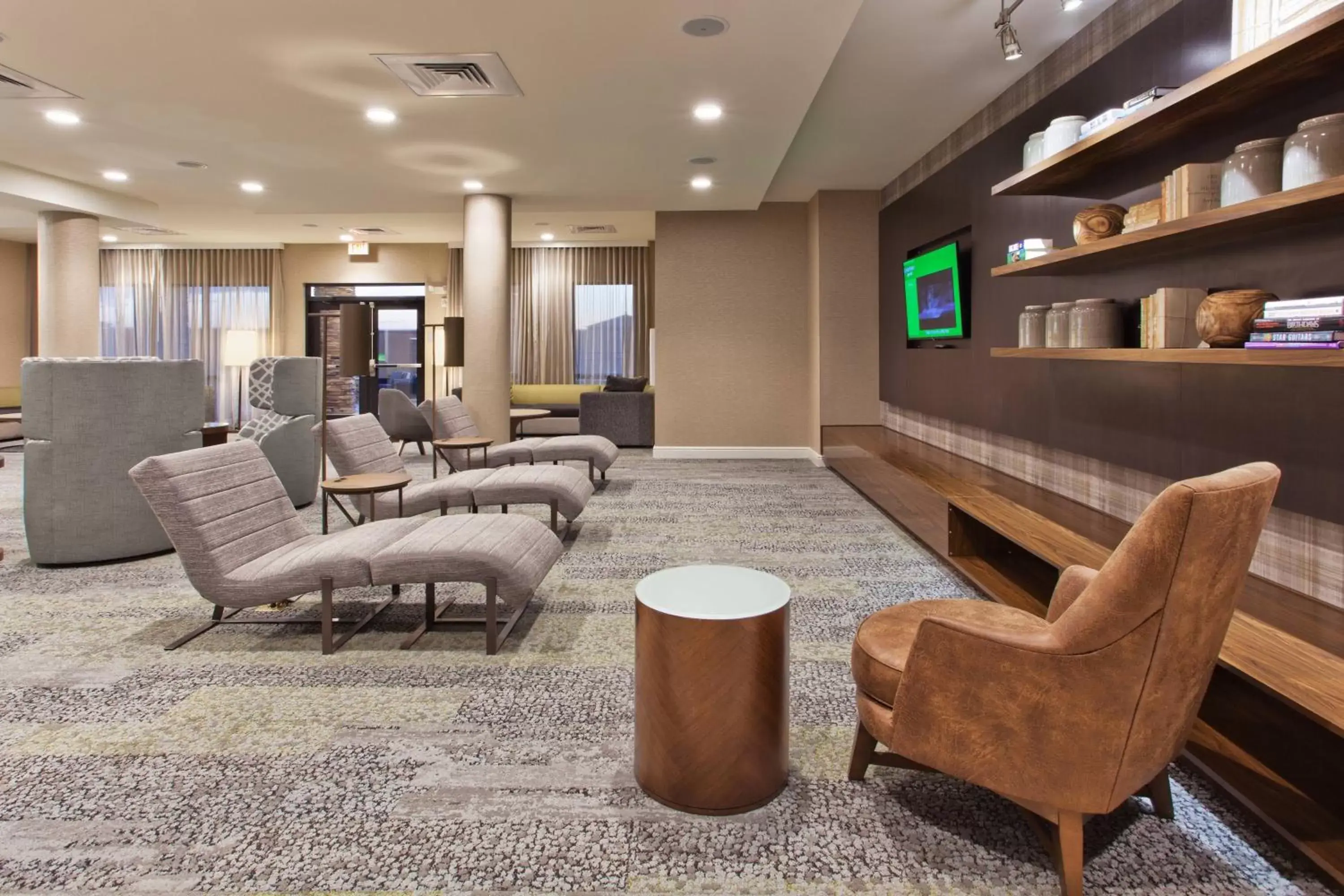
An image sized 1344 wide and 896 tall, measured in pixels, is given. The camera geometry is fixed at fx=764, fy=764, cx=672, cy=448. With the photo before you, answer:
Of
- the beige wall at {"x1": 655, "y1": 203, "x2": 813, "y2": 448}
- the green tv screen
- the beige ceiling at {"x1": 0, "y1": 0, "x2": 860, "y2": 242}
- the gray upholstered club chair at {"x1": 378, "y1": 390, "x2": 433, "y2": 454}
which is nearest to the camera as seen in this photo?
the beige ceiling at {"x1": 0, "y1": 0, "x2": 860, "y2": 242}

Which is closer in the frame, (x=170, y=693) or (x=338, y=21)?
(x=170, y=693)

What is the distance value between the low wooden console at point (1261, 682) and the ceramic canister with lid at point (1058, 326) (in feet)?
2.57

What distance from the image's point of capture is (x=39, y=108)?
195 inches

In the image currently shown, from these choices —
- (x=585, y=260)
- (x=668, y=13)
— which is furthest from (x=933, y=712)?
(x=585, y=260)

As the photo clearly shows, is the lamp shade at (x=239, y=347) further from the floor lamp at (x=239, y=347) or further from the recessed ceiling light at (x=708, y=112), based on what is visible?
the recessed ceiling light at (x=708, y=112)

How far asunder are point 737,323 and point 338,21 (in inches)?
216

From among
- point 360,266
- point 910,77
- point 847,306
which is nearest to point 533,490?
point 910,77

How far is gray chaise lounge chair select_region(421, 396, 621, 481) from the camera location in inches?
234

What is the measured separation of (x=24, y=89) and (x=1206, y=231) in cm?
609

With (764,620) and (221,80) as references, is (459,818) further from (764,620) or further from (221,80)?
(221,80)

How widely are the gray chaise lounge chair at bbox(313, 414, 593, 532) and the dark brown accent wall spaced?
274 centimetres

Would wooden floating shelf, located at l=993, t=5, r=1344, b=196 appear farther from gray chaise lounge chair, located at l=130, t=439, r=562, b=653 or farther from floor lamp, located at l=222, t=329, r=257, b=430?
floor lamp, located at l=222, t=329, r=257, b=430

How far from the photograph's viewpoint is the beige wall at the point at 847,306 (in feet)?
25.6

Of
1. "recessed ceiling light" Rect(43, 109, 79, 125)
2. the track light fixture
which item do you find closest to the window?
"recessed ceiling light" Rect(43, 109, 79, 125)
